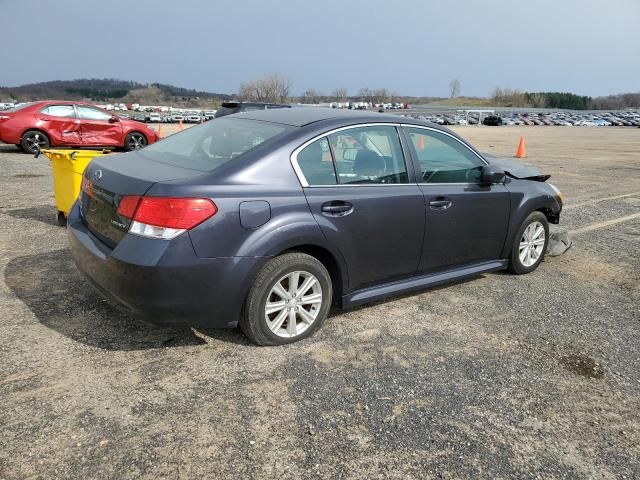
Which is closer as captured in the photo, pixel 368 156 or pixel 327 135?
pixel 327 135

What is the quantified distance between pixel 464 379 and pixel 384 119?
6.80ft

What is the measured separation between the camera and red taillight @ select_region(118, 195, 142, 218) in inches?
128

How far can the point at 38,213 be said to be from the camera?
730cm

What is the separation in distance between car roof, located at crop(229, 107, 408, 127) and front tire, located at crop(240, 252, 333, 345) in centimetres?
107

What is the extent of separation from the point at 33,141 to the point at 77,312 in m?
11.8

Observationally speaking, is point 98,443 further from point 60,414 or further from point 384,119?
point 384,119

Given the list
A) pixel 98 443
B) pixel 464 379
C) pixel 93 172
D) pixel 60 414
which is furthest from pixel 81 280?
pixel 464 379

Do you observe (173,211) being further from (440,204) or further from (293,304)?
(440,204)

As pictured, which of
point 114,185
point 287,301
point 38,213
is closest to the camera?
point 114,185

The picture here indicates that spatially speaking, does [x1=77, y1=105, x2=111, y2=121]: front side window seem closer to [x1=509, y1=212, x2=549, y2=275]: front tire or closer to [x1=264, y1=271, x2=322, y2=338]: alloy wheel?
[x1=509, y1=212, x2=549, y2=275]: front tire

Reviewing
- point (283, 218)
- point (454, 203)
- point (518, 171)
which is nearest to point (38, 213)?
point (283, 218)

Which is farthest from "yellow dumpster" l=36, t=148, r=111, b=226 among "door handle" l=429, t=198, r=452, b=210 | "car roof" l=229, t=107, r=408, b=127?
"door handle" l=429, t=198, r=452, b=210

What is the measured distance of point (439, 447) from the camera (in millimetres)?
2725

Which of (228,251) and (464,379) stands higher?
(228,251)
